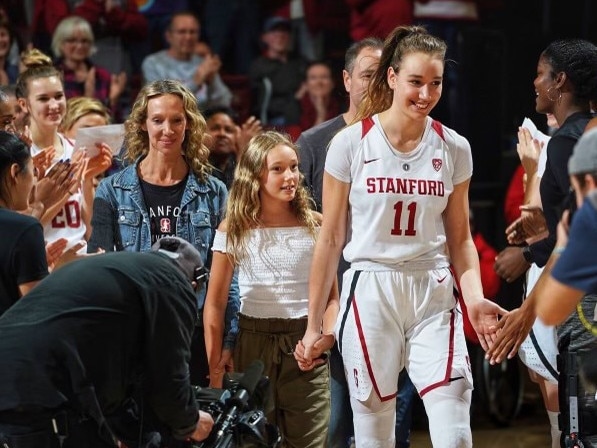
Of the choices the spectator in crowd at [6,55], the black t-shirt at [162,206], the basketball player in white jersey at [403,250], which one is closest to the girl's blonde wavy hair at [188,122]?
the black t-shirt at [162,206]

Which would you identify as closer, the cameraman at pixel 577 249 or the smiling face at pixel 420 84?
the cameraman at pixel 577 249

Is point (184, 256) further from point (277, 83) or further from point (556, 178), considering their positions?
point (277, 83)

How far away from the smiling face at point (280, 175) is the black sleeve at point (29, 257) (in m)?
1.16

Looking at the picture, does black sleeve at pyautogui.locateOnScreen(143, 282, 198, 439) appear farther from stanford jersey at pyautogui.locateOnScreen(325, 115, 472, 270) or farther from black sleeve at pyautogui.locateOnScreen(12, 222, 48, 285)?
stanford jersey at pyautogui.locateOnScreen(325, 115, 472, 270)

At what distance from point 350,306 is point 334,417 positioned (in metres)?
0.83

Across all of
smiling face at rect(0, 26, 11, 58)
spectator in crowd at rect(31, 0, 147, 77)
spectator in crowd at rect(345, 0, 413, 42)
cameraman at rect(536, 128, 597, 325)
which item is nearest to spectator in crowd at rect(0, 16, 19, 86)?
smiling face at rect(0, 26, 11, 58)

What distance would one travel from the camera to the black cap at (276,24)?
28.1 feet

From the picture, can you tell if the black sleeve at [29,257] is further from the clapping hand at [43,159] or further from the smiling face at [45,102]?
the smiling face at [45,102]

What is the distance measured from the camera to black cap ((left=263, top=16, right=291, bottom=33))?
8578mm

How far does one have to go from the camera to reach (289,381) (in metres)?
4.84

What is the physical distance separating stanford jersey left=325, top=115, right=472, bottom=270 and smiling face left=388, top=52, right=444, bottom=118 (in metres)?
0.13

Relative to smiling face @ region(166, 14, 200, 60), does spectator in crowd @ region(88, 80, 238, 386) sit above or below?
below

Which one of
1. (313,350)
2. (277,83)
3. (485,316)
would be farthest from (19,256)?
(277,83)

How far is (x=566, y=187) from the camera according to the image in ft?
14.6
